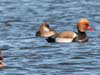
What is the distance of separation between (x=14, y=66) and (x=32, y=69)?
2.11 ft

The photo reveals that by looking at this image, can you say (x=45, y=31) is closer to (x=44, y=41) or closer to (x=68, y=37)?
(x=44, y=41)

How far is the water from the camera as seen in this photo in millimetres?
19438

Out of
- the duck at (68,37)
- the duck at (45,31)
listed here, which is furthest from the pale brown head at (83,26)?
the duck at (45,31)

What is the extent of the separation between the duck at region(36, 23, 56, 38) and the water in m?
0.29

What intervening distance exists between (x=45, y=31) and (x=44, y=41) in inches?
77.5

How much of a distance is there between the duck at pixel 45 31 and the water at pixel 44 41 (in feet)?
0.96

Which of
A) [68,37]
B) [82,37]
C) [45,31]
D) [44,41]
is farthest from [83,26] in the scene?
[45,31]

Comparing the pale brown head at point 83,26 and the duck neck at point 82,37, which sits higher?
the pale brown head at point 83,26

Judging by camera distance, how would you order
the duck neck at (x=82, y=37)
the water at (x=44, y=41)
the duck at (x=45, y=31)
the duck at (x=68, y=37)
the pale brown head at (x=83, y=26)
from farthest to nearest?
the duck at (x=45, y=31) < the pale brown head at (x=83, y=26) < the duck neck at (x=82, y=37) < the duck at (x=68, y=37) < the water at (x=44, y=41)

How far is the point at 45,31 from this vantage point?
27047 mm

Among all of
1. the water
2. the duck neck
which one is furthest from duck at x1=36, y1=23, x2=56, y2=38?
the duck neck

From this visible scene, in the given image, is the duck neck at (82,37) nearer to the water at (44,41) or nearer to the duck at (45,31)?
the water at (44,41)

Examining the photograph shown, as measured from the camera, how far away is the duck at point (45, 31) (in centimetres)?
2647

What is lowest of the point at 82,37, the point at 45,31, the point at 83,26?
the point at 82,37
